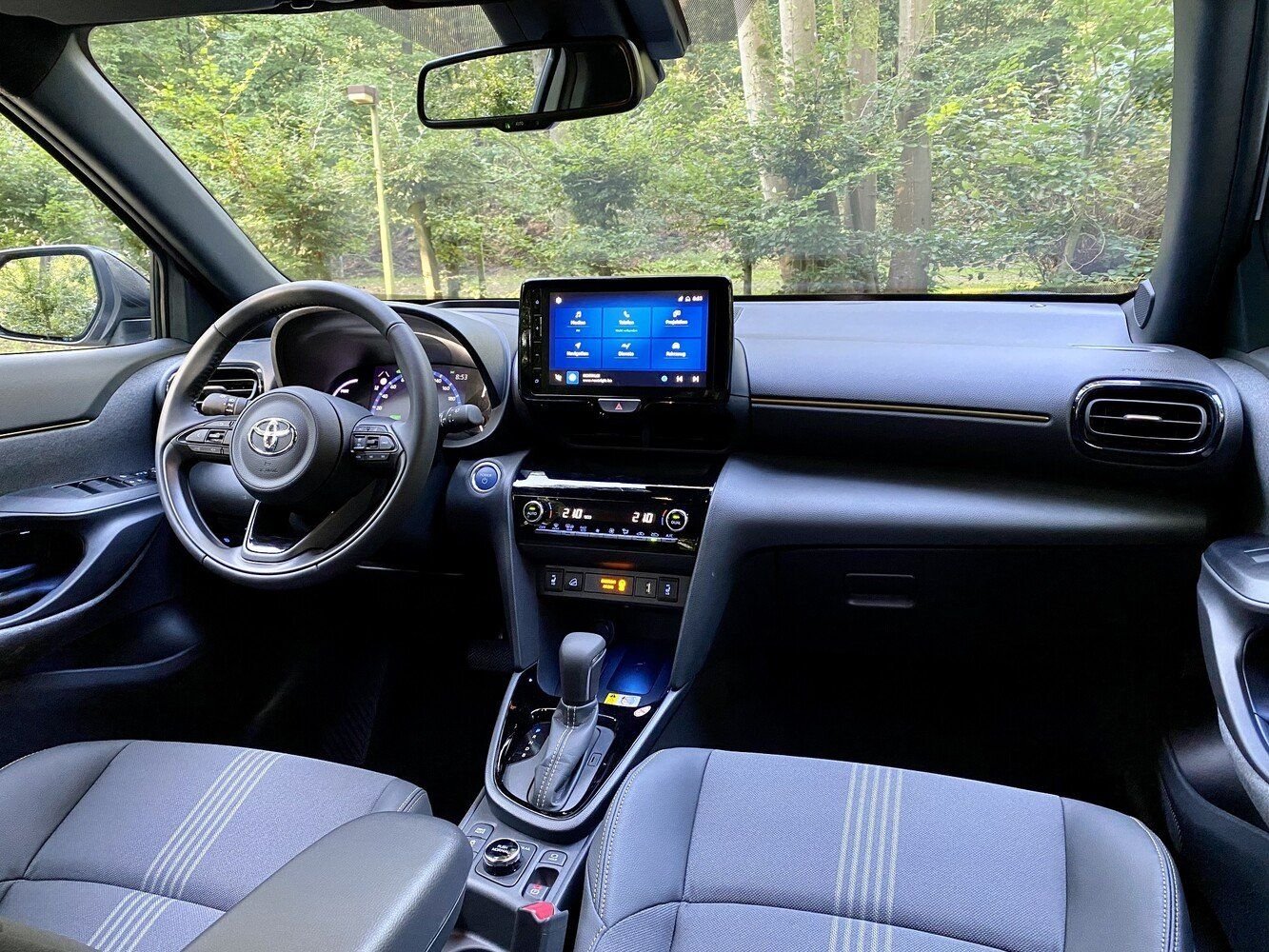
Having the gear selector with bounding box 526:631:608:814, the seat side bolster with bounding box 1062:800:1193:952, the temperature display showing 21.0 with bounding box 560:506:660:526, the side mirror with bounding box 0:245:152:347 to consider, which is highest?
the side mirror with bounding box 0:245:152:347

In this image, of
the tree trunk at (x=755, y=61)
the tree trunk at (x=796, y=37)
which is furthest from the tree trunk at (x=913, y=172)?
the tree trunk at (x=755, y=61)

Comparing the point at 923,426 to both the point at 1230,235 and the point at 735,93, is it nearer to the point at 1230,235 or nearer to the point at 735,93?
the point at 1230,235

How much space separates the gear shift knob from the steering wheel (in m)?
0.47

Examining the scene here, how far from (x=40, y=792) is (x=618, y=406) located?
1.35 metres

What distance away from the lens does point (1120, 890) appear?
1260 mm

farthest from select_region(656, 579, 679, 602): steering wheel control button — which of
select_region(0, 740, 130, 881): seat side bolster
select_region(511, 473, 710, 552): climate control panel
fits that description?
select_region(0, 740, 130, 881): seat side bolster

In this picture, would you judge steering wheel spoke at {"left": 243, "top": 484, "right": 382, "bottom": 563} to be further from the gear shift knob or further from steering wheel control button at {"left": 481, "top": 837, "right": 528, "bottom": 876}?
steering wheel control button at {"left": 481, "top": 837, "right": 528, "bottom": 876}

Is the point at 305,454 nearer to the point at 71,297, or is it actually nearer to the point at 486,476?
the point at 486,476

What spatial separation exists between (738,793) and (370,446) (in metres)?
1.01

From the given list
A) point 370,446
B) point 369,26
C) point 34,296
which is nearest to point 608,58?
point 369,26

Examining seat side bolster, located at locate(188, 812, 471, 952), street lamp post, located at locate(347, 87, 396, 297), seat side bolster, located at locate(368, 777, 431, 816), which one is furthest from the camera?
street lamp post, located at locate(347, 87, 396, 297)

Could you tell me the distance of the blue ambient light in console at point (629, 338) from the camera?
2025 mm

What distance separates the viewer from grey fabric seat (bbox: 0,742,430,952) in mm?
1329

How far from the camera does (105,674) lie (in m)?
2.23
